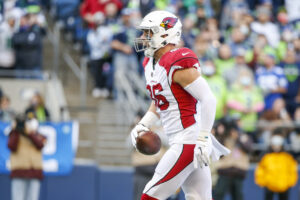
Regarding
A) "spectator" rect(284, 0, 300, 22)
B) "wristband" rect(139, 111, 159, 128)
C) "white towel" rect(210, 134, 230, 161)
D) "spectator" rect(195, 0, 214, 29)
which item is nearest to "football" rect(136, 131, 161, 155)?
"wristband" rect(139, 111, 159, 128)

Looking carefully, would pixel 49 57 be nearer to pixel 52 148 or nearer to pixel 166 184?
pixel 52 148

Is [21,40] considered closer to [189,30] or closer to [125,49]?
[125,49]

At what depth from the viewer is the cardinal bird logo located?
577cm

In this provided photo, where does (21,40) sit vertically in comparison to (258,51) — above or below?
above

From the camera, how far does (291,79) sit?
39.9 feet

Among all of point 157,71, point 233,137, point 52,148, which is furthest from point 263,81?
point 157,71

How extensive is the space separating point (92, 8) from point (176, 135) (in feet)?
25.5

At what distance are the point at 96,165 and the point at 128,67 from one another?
7.20 feet

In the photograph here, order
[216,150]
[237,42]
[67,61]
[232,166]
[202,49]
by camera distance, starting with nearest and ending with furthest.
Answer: [216,150], [232,166], [202,49], [237,42], [67,61]

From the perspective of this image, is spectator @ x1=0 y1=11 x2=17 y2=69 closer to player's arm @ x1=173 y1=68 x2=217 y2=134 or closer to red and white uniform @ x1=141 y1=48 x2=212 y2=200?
red and white uniform @ x1=141 y1=48 x2=212 y2=200

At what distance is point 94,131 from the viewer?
10984 millimetres

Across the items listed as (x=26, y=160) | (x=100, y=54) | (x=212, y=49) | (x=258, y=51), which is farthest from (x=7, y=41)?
(x=258, y=51)

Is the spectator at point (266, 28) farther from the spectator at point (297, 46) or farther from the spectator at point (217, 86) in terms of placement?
the spectator at point (217, 86)

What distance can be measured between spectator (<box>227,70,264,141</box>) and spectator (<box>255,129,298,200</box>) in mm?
885
